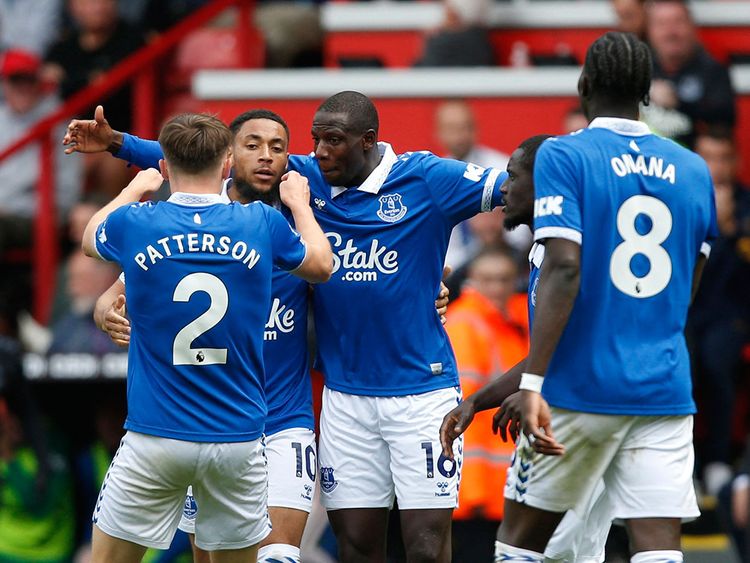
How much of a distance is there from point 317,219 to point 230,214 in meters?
1.09

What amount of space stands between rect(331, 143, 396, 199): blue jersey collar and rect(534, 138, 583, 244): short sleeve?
1.33 m

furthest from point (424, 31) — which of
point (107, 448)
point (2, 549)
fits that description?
point (2, 549)

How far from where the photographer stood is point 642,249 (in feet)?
18.8

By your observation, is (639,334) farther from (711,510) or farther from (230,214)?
(711,510)

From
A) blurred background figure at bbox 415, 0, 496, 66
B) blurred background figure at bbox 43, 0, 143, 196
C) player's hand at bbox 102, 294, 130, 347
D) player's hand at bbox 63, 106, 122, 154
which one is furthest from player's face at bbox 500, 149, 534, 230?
blurred background figure at bbox 43, 0, 143, 196

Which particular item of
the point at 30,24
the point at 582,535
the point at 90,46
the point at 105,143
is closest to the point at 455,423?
the point at 582,535

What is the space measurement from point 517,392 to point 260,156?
5.28ft

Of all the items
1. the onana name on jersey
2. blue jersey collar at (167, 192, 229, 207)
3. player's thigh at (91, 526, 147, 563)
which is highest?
blue jersey collar at (167, 192, 229, 207)

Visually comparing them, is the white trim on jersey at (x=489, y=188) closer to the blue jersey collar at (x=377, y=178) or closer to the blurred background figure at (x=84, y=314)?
the blue jersey collar at (x=377, y=178)

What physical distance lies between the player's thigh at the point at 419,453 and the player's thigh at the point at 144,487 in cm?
118

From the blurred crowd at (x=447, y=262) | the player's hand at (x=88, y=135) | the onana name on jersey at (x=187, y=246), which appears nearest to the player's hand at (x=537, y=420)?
the onana name on jersey at (x=187, y=246)

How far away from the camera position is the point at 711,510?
9953mm

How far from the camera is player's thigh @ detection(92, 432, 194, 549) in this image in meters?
5.93

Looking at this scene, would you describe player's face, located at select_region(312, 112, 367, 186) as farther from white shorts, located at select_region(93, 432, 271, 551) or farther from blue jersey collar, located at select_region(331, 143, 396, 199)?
white shorts, located at select_region(93, 432, 271, 551)
